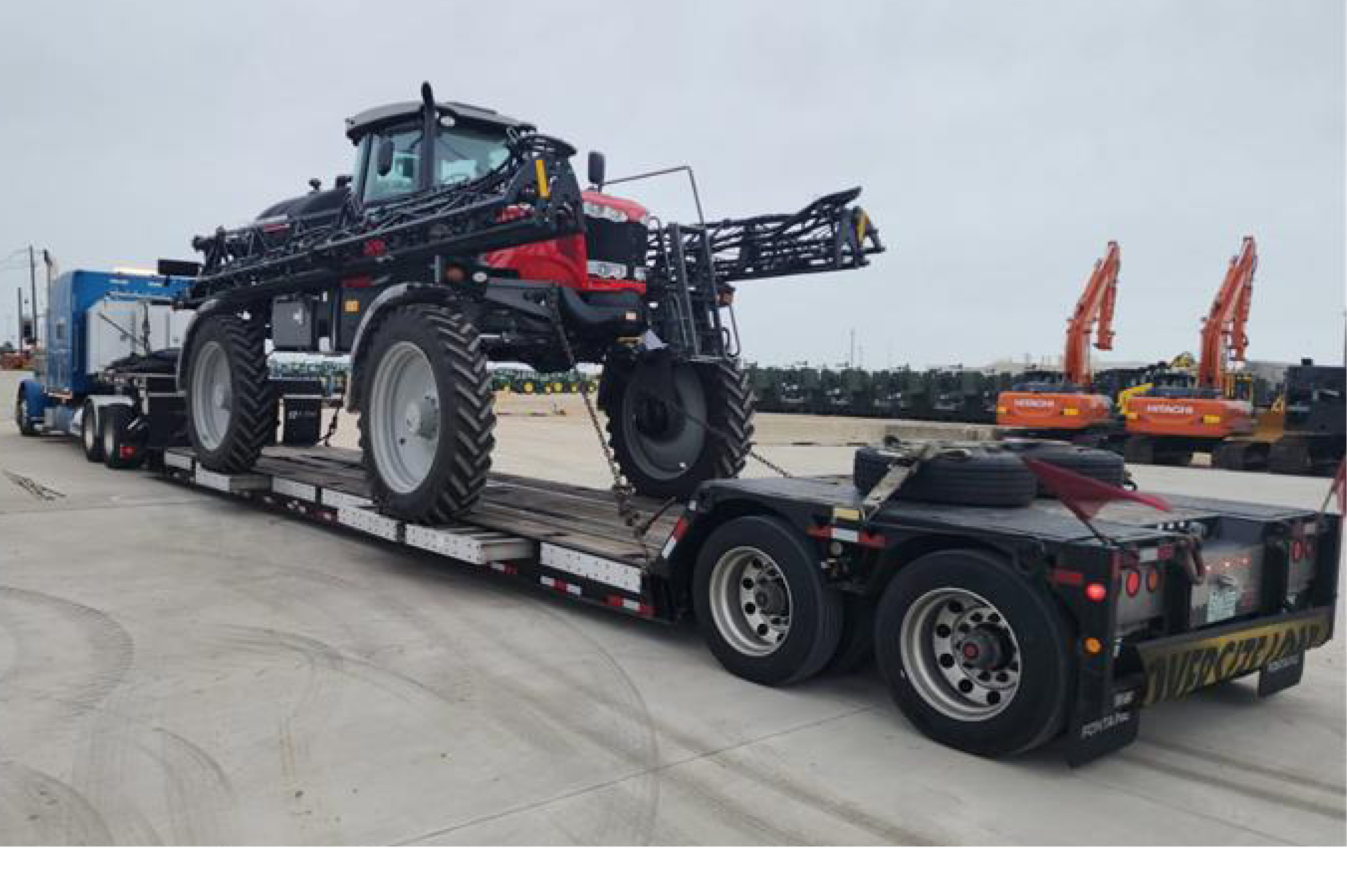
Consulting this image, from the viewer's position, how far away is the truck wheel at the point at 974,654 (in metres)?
3.87

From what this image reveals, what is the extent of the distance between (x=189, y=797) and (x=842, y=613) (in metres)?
2.91

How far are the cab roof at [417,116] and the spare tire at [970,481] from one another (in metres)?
5.11

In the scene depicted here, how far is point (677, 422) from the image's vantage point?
8.96m

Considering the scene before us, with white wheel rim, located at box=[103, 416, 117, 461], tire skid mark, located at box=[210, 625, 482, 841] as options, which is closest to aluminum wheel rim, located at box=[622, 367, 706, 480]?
tire skid mark, located at box=[210, 625, 482, 841]

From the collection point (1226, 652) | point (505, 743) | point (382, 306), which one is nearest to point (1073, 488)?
point (1226, 652)

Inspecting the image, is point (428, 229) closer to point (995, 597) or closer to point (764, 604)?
point (764, 604)

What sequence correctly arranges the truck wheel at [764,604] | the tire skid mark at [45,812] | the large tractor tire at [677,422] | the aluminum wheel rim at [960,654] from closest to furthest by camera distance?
1. the tire skid mark at [45,812]
2. the aluminum wheel rim at [960,654]
3. the truck wheel at [764,604]
4. the large tractor tire at [677,422]

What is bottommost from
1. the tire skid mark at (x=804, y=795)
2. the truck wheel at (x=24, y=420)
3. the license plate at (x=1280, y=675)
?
the tire skid mark at (x=804, y=795)

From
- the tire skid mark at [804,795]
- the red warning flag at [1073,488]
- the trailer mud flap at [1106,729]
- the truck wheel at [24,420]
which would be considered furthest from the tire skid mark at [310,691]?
the truck wheel at [24,420]

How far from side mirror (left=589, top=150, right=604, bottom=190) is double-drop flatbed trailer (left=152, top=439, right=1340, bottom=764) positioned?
307 centimetres

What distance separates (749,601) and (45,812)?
124 inches

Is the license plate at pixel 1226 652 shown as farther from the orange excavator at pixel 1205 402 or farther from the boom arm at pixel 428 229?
the orange excavator at pixel 1205 402

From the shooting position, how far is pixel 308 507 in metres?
8.90

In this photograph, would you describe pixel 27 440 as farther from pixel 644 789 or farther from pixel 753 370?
pixel 753 370
